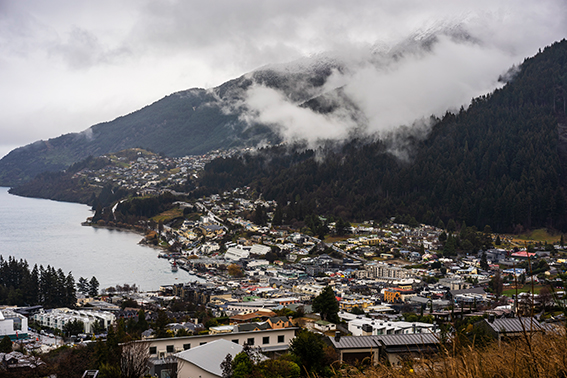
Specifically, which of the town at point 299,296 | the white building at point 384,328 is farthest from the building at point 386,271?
the white building at point 384,328

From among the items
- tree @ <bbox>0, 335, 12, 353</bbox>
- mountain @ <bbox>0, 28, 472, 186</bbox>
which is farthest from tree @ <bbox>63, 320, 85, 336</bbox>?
mountain @ <bbox>0, 28, 472, 186</bbox>

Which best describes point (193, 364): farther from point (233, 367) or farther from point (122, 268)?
point (122, 268)

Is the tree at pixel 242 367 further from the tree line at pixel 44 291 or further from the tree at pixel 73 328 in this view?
the tree line at pixel 44 291

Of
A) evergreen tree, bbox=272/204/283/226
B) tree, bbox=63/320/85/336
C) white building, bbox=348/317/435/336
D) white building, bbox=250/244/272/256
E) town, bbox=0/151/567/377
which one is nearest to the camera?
town, bbox=0/151/567/377

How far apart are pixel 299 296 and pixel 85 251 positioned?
19128mm

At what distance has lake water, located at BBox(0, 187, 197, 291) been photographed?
30.9 m

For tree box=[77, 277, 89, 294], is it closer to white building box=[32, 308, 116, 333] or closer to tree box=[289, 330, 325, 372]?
white building box=[32, 308, 116, 333]

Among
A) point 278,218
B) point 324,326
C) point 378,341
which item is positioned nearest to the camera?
point 378,341

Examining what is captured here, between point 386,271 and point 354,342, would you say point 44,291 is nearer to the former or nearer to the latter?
point 386,271

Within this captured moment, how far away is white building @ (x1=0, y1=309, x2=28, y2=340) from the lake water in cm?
901

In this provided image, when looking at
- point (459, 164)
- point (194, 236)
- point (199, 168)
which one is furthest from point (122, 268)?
point (199, 168)

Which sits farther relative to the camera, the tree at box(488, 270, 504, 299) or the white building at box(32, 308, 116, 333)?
the tree at box(488, 270, 504, 299)

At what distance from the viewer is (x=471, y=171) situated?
50844mm

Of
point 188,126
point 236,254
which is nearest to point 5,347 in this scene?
point 236,254
